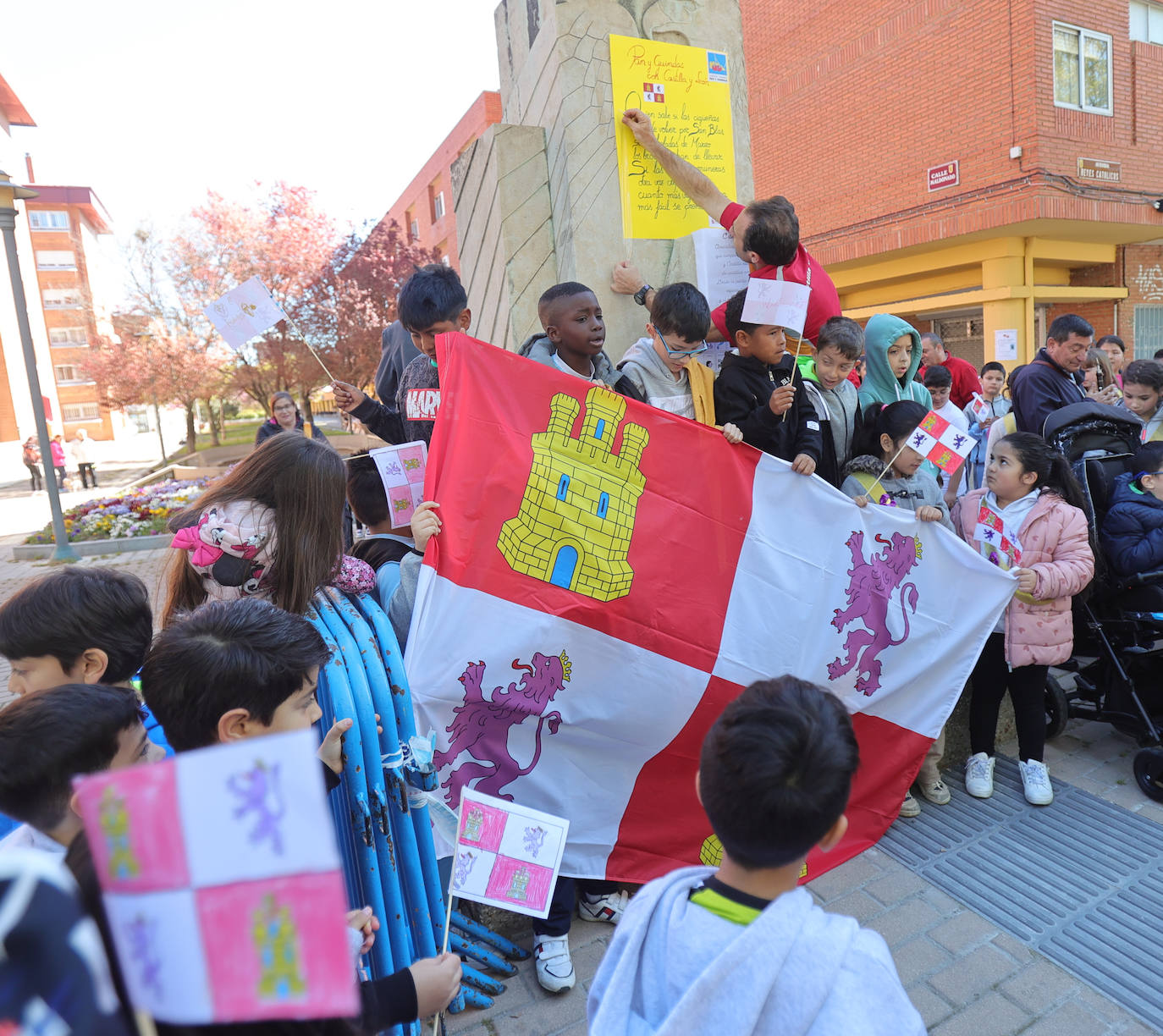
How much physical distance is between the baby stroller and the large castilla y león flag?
75cm

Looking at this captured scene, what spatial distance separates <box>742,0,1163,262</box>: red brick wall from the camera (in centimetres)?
1540

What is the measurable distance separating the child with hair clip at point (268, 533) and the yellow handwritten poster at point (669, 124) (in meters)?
2.55

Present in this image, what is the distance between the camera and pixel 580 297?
10.8 ft

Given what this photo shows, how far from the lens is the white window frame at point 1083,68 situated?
50.9 feet

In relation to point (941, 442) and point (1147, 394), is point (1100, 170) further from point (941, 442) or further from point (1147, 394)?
point (941, 442)

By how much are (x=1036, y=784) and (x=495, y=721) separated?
8.46 feet

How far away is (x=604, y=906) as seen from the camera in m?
2.96

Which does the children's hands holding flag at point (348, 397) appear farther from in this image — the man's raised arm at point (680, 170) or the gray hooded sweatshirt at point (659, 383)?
the man's raised arm at point (680, 170)

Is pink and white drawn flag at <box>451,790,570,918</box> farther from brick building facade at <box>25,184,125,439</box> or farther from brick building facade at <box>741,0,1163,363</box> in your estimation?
brick building facade at <box>25,184,125,439</box>

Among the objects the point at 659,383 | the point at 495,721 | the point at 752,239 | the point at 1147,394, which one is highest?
the point at 752,239

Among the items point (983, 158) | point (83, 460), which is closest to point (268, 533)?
Result: point (983, 158)

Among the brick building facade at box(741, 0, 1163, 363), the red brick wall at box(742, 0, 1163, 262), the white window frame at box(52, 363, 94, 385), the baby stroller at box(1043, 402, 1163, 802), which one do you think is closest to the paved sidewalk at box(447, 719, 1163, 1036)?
the baby stroller at box(1043, 402, 1163, 802)

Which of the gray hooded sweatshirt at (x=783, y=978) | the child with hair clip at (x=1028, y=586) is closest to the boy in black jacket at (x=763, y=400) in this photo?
the child with hair clip at (x=1028, y=586)

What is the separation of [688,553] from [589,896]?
4.37 feet
